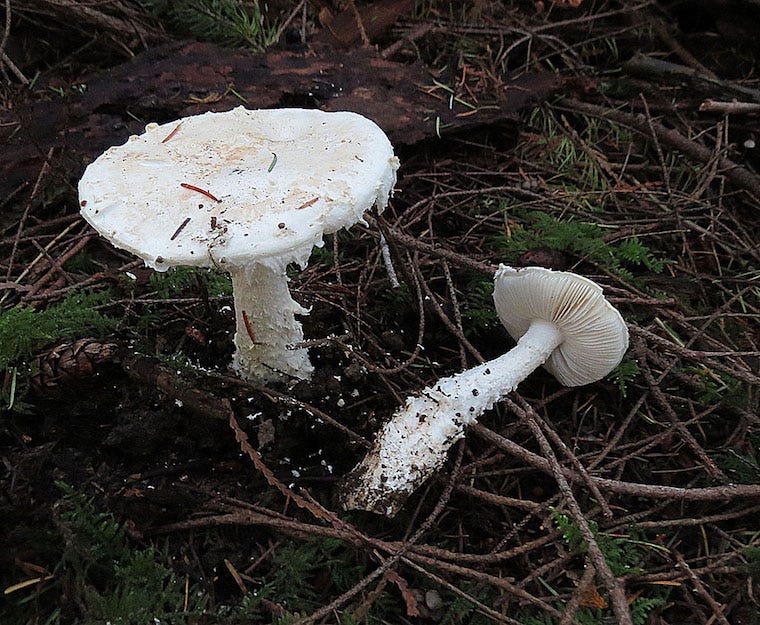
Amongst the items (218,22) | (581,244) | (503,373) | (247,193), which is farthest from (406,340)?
(218,22)

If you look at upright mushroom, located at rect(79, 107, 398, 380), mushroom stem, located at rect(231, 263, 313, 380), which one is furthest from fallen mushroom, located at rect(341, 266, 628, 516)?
upright mushroom, located at rect(79, 107, 398, 380)

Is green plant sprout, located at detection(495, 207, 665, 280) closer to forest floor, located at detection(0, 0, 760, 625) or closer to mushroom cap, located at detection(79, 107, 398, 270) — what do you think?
forest floor, located at detection(0, 0, 760, 625)

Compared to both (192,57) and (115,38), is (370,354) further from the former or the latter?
(115,38)

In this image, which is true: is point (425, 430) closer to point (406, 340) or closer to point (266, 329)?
point (406, 340)

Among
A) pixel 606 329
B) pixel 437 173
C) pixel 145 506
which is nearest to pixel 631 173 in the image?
pixel 437 173

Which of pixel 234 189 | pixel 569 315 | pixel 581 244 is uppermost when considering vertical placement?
pixel 234 189
